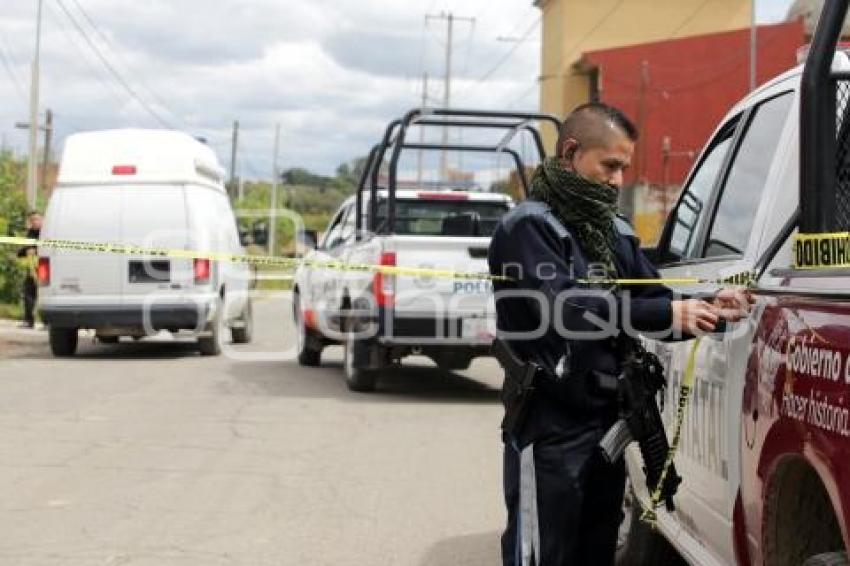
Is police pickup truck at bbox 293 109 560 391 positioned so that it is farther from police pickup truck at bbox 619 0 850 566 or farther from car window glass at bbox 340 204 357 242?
police pickup truck at bbox 619 0 850 566

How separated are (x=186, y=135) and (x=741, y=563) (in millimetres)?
13714

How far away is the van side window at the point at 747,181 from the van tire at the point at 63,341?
12479 mm

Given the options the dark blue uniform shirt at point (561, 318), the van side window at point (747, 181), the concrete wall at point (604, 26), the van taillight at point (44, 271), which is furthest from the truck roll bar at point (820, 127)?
the concrete wall at point (604, 26)

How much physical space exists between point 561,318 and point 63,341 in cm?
1342

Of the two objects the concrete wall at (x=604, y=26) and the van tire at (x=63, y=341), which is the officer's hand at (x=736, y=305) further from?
the concrete wall at (x=604, y=26)

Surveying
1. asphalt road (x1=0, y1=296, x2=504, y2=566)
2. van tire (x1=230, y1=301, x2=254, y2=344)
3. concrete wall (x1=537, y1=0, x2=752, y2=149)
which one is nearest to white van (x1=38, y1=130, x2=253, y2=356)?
asphalt road (x1=0, y1=296, x2=504, y2=566)

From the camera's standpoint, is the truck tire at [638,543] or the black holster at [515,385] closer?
the black holster at [515,385]

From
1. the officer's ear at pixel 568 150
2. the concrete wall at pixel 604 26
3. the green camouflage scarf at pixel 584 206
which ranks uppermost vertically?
the concrete wall at pixel 604 26

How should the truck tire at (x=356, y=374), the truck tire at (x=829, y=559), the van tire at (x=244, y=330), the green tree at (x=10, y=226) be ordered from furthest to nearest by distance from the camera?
1. the green tree at (x=10, y=226)
2. the van tire at (x=244, y=330)
3. the truck tire at (x=356, y=374)
4. the truck tire at (x=829, y=559)

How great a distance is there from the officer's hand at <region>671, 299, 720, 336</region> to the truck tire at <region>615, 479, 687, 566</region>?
193cm

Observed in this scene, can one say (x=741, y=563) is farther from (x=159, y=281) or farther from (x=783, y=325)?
(x=159, y=281)

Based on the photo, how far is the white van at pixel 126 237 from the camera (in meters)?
15.1

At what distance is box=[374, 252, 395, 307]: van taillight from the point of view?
37.2ft

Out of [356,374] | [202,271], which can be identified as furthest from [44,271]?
[356,374]
